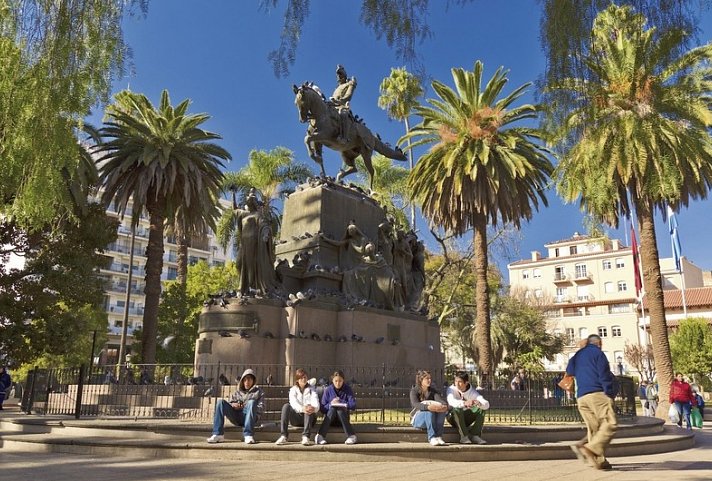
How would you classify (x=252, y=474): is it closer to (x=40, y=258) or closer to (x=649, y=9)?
(x=649, y=9)

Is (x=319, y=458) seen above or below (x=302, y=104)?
below

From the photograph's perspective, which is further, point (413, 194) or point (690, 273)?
point (690, 273)

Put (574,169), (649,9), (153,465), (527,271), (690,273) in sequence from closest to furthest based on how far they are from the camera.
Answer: (649,9) < (574,169) < (153,465) < (690,273) < (527,271)

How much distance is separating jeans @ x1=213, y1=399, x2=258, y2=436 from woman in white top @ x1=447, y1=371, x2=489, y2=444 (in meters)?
3.22

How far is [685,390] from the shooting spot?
16.6 m

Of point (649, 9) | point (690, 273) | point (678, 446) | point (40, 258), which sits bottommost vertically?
Answer: point (678, 446)

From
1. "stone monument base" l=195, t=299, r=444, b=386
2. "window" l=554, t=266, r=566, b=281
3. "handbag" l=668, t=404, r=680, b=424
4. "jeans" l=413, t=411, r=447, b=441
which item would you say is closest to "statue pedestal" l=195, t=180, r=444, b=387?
"stone monument base" l=195, t=299, r=444, b=386

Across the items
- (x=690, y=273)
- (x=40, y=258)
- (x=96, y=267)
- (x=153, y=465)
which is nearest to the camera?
(x=153, y=465)

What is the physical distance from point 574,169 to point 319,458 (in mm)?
5664

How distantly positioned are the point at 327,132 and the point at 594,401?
1198cm

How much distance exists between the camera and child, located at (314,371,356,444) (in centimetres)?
922

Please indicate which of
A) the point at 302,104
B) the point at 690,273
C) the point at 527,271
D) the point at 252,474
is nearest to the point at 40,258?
the point at 302,104

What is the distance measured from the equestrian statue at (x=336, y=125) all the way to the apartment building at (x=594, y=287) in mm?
51804

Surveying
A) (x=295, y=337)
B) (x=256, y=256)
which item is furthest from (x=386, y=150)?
(x=295, y=337)
